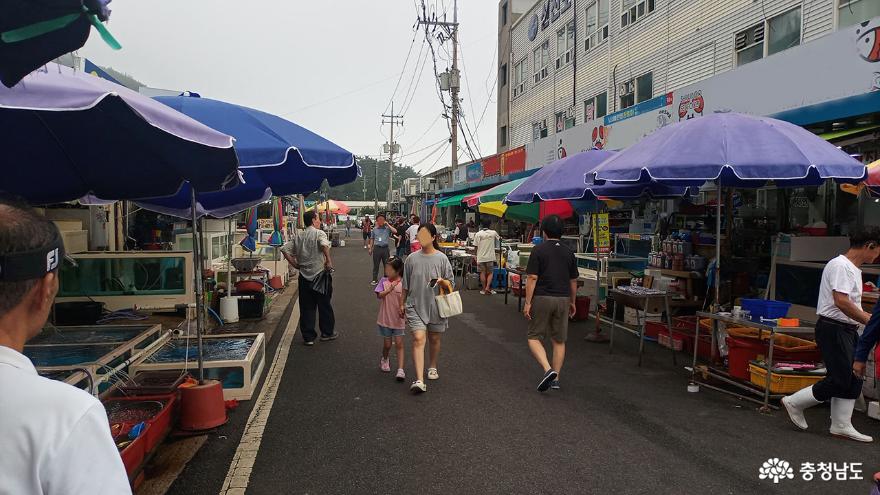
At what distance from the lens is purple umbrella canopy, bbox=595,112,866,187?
19.7ft

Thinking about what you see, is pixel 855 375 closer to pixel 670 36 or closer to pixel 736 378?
pixel 736 378

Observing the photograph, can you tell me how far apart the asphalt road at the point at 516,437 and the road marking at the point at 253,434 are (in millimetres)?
70

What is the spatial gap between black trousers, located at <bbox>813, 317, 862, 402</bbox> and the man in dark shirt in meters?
2.44

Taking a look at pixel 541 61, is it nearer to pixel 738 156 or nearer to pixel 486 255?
pixel 486 255

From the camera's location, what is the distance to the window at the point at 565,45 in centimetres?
2284

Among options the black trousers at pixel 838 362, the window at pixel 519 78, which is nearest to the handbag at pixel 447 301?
the black trousers at pixel 838 362

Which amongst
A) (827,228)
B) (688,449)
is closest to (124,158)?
(688,449)

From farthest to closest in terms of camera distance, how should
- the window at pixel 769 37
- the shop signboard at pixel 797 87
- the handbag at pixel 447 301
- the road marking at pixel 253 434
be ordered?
1. the window at pixel 769 37
2. the shop signboard at pixel 797 87
3. the handbag at pixel 447 301
4. the road marking at pixel 253 434

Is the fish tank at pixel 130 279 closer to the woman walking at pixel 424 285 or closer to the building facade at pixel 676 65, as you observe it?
the woman walking at pixel 424 285

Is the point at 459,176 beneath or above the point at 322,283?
above

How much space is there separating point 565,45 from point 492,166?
6171 millimetres

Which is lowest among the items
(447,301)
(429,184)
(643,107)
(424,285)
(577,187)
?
(447,301)

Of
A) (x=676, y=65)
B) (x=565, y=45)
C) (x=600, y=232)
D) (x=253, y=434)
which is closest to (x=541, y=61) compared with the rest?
(x=565, y=45)

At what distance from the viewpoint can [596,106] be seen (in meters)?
20.7
